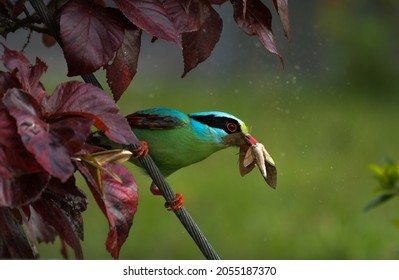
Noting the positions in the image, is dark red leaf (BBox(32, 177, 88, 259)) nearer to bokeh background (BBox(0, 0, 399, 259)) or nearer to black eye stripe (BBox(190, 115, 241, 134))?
black eye stripe (BBox(190, 115, 241, 134))

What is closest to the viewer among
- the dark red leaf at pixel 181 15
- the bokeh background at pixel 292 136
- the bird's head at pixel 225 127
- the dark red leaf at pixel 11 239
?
the dark red leaf at pixel 11 239

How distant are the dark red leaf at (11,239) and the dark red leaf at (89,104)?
11 centimetres

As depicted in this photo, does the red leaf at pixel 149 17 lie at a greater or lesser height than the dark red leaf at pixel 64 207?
greater

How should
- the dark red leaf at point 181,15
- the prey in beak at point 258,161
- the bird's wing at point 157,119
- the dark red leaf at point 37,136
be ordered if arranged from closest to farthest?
1. the dark red leaf at point 37,136
2. the dark red leaf at point 181,15
3. the prey in beak at point 258,161
4. the bird's wing at point 157,119

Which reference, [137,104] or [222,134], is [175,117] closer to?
[222,134]

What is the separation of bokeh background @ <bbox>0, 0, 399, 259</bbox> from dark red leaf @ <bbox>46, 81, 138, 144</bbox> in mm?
1831

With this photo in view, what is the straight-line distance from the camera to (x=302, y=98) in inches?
161

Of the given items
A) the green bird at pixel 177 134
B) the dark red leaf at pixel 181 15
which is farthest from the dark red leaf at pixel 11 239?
the green bird at pixel 177 134

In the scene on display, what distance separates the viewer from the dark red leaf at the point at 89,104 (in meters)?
0.80

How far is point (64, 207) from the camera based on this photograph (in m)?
0.86

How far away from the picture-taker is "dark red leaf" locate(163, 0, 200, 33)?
35.3 inches

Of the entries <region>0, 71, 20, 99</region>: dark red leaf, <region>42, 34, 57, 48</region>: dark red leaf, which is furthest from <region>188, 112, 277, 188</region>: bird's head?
<region>0, 71, 20, 99</region>: dark red leaf

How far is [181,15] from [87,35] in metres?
0.11

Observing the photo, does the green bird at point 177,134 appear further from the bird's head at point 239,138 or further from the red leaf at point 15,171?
the red leaf at point 15,171
